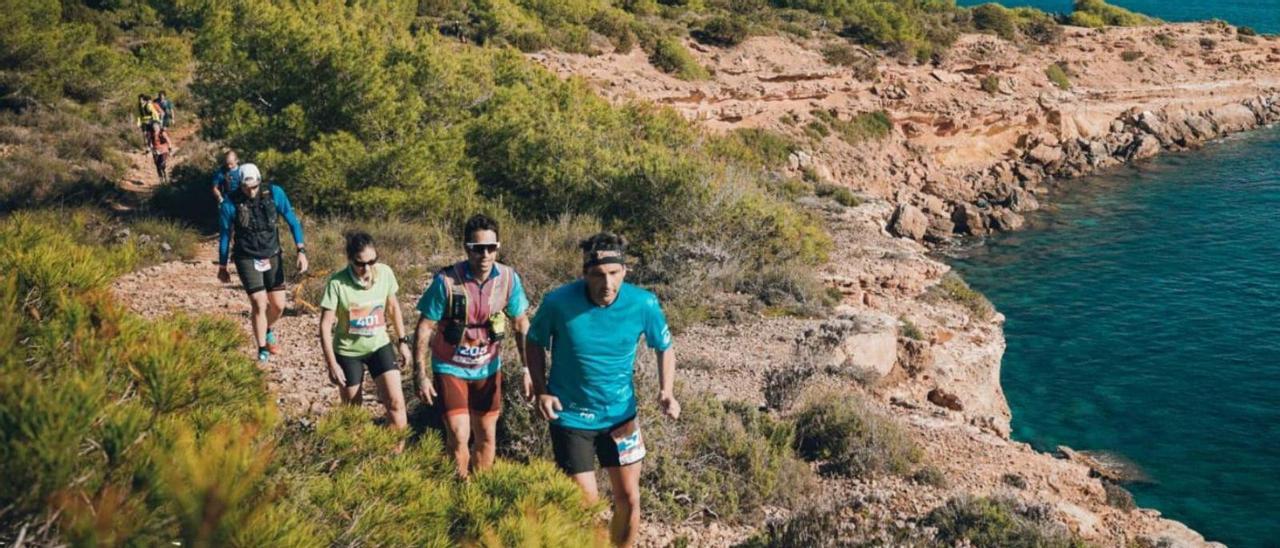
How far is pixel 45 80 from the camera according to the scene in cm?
1948

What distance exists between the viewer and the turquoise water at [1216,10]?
196 feet

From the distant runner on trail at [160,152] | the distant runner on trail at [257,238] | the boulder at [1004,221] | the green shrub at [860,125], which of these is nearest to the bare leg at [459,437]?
the distant runner on trail at [257,238]

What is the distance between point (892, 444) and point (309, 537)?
683 centimetres

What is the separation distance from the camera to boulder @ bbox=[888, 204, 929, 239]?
86.0ft

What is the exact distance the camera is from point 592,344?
462cm

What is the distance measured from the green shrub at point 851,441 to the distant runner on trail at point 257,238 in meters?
4.85

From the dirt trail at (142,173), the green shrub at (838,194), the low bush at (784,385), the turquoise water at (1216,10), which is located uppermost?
the turquoise water at (1216,10)

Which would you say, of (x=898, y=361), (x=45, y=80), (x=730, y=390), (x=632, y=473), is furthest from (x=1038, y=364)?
(x=45, y=80)

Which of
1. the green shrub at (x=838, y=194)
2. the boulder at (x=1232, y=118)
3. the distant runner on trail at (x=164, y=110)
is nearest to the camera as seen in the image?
the distant runner on trail at (x=164, y=110)

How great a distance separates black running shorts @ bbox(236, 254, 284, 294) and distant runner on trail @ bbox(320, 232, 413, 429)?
2.06 metres

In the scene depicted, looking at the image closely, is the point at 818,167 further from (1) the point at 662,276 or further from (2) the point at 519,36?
(1) the point at 662,276

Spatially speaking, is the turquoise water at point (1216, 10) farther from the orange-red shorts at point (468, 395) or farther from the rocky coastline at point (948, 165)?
the orange-red shorts at point (468, 395)

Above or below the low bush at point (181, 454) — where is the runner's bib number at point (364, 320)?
below

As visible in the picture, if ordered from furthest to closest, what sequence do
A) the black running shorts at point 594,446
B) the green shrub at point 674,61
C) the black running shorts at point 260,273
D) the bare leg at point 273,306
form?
the green shrub at point 674,61 → the bare leg at point 273,306 → the black running shorts at point 260,273 → the black running shorts at point 594,446
